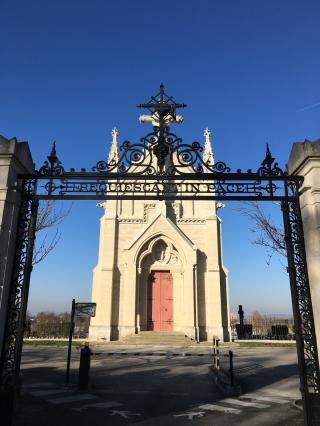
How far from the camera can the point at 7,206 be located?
21.4 feet

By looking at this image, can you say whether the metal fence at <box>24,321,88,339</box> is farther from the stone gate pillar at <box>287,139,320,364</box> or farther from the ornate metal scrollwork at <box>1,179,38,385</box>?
the stone gate pillar at <box>287,139,320,364</box>

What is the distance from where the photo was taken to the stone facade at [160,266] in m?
23.2

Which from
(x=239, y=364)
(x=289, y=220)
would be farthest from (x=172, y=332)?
(x=289, y=220)

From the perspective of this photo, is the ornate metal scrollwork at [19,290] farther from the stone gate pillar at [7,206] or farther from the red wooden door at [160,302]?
the red wooden door at [160,302]

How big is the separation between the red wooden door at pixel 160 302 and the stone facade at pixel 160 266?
0.95 ft

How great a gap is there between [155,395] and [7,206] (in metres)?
5.84

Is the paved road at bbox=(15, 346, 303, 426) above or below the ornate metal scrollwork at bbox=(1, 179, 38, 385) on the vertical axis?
below

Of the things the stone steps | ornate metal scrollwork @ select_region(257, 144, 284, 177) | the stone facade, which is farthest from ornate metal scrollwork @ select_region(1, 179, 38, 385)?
the stone facade

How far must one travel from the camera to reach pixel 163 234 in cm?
2473

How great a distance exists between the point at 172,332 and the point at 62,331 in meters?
11.1

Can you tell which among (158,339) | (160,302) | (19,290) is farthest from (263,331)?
(19,290)

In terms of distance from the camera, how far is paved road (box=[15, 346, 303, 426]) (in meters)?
6.89

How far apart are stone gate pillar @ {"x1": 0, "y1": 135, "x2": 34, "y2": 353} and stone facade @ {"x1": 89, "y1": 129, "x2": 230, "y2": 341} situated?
17.1 metres

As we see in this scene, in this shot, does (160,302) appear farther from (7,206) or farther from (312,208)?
(7,206)
